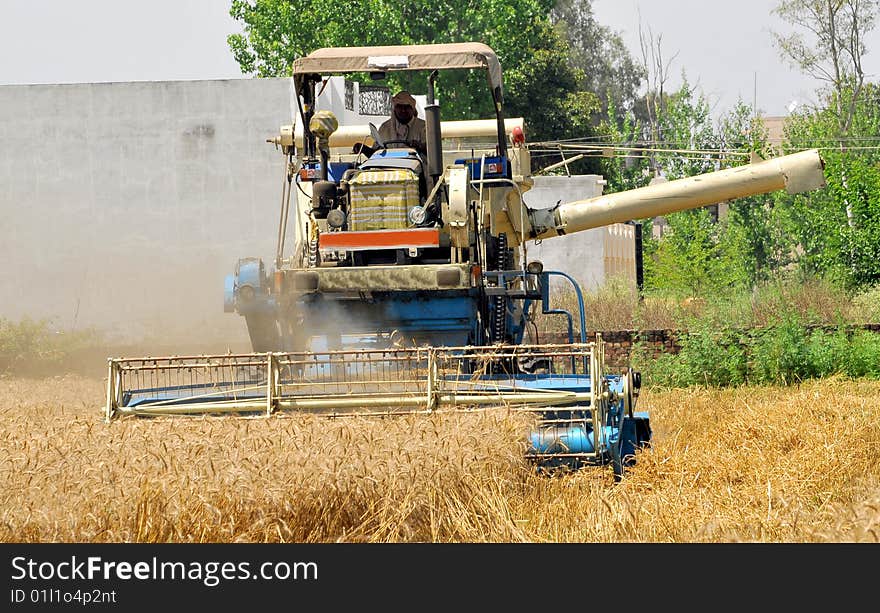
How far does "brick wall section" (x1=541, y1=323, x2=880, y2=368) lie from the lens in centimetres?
1934

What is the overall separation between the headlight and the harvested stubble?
8.90 ft

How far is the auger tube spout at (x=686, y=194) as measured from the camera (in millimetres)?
13164

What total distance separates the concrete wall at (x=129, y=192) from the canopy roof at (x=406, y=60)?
14893 millimetres

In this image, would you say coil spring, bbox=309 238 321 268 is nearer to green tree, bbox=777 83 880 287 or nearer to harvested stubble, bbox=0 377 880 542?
harvested stubble, bbox=0 377 880 542

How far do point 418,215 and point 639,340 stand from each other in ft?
29.0

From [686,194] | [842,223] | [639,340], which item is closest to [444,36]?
[842,223]

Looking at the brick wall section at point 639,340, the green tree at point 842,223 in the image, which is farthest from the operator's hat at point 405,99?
the green tree at point 842,223

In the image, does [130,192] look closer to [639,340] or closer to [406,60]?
[639,340]

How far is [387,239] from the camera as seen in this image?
11.4 m

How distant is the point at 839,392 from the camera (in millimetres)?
15695

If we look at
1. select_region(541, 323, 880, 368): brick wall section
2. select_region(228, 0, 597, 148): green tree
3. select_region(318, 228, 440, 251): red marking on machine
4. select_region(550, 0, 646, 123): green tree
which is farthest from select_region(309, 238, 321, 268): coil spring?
select_region(550, 0, 646, 123): green tree

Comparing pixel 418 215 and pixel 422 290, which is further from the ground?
pixel 418 215

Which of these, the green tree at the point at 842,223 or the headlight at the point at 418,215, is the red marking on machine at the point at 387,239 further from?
the green tree at the point at 842,223
